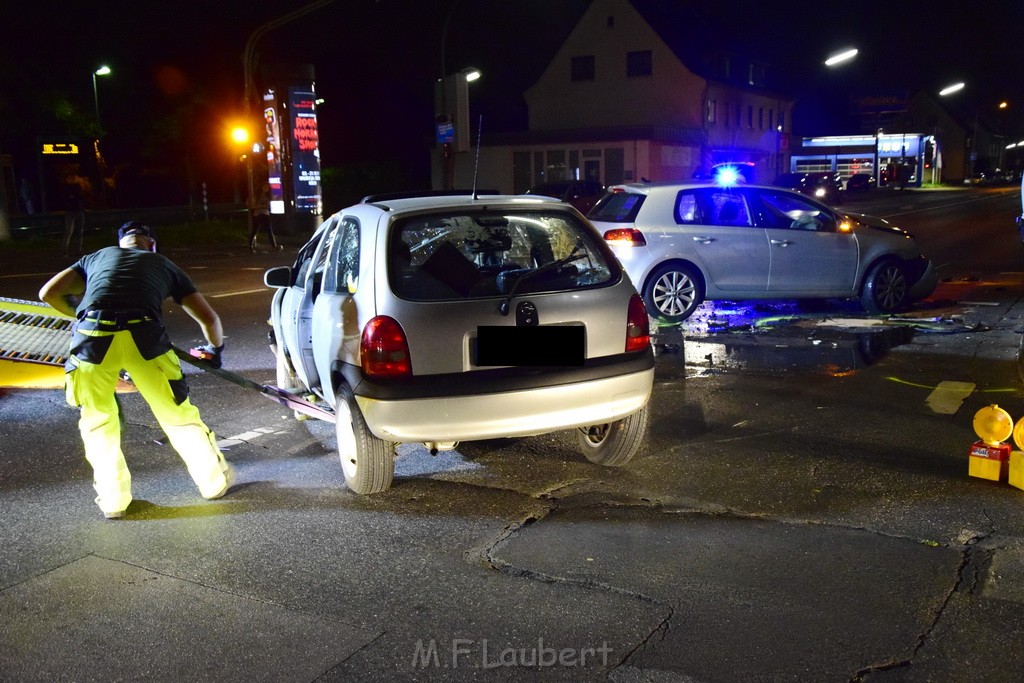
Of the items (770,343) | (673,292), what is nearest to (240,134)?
(673,292)

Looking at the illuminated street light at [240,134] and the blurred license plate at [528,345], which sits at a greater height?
the illuminated street light at [240,134]

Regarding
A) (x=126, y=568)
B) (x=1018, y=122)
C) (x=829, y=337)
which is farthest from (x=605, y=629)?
(x=1018, y=122)

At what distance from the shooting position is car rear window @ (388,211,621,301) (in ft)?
17.9

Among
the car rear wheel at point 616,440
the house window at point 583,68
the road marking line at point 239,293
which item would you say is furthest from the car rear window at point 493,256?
the house window at point 583,68

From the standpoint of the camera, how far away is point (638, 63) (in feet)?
163

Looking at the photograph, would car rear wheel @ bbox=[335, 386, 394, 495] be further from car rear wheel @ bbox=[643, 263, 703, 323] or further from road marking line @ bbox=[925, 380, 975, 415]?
car rear wheel @ bbox=[643, 263, 703, 323]

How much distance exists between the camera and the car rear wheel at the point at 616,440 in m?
5.94

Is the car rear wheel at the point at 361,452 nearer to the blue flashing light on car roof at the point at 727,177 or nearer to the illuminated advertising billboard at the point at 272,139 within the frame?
the blue flashing light on car roof at the point at 727,177

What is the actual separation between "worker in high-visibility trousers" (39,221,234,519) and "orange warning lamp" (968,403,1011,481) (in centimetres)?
431

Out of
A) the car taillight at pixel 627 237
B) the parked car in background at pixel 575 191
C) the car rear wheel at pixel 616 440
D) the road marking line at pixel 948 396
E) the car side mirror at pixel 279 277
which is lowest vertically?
the road marking line at pixel 948 396

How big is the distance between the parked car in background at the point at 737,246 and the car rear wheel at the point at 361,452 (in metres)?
6.29

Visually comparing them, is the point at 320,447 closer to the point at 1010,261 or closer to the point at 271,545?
the point at 271,545

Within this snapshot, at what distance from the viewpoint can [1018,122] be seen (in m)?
129

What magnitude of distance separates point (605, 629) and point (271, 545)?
1.83 metres
